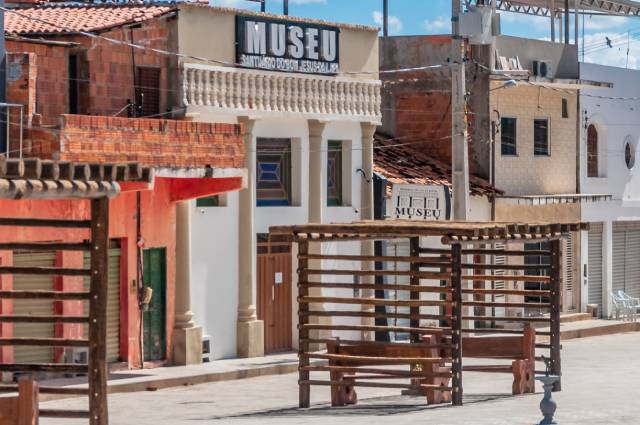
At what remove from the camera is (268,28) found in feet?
103

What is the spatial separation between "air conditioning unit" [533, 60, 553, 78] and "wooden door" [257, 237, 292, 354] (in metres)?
11.8

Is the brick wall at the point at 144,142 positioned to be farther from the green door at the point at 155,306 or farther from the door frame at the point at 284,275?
the door frame at the point at 284,275

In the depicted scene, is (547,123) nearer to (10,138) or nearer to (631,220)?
(631,220)

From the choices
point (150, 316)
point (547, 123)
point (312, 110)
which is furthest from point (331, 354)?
point (547, 123)

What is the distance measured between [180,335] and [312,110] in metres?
6.18

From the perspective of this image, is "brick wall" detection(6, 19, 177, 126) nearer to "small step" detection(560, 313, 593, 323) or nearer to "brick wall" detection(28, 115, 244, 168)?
"brick wall" detection(28, 115, 244, 168)

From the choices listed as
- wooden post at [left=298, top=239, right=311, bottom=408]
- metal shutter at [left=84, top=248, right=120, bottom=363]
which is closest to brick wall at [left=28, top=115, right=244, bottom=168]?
metal shutter at [left=84, top=248, right=120, bottom=363]

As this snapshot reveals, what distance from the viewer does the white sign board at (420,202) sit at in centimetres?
3509

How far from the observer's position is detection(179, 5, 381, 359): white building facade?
30344mm

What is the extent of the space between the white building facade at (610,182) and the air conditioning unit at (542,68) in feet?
4.98

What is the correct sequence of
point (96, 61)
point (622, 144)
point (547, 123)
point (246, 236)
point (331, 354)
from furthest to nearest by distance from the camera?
point (622, 144) → point (547, 123) → point (246, 236) → point (96, 61) → point (331, 354)

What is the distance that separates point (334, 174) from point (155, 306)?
22.4 feet

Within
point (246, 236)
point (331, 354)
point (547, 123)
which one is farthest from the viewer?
point (547, 123)

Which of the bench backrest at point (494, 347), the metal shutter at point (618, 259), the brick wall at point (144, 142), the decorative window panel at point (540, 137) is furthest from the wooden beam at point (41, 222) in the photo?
the metal shutter at point (618, 259)
